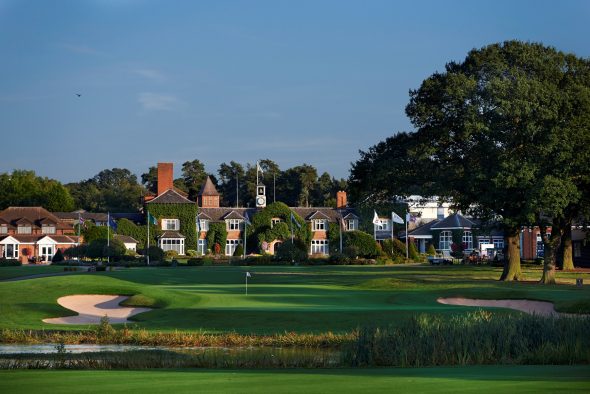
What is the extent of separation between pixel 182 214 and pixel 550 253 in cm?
6794

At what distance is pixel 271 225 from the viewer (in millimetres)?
119375

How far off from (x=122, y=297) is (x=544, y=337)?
23.5 m

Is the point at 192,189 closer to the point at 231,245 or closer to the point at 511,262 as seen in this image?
the point at 231,245

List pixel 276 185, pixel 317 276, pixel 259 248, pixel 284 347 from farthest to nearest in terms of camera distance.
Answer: pixel 276 185 → pixel 259 248 → pixel 317 276 → pixel 284 347

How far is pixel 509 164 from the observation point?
53.7 metres

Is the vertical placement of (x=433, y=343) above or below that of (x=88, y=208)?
below

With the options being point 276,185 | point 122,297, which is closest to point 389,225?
point 276,185

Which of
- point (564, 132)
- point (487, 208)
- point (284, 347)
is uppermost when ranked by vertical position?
point (564, 132)

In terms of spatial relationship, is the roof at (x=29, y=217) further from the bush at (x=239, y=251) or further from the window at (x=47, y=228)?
the bush at (x=239, y=251)

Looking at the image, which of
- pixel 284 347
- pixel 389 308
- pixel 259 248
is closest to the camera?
pixel 284 347

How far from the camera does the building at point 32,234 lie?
11756 cm

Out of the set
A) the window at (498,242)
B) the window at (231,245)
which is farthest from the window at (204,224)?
the window at (498,242)

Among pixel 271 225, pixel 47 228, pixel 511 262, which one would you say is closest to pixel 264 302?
pixel 511 262

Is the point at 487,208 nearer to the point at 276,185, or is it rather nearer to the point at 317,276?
the point at 317,276
